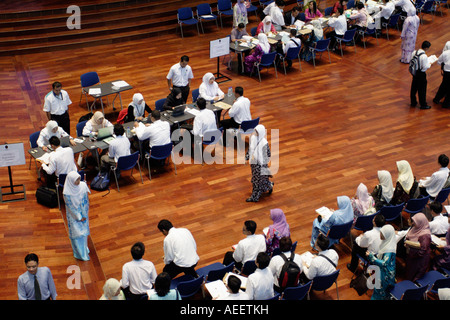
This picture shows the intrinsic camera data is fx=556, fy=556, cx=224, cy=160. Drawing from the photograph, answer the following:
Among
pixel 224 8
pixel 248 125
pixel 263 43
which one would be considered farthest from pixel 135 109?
pixel 224 8

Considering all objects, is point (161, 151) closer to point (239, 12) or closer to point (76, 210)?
point (76, 210)

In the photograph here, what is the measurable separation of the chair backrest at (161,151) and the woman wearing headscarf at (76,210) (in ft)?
7.55

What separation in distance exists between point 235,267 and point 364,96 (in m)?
7.24

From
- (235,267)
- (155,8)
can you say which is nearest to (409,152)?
(235,267)

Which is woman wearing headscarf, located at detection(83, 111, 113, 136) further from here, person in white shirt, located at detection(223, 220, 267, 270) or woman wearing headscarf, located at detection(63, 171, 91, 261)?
person in white shirt, located at detection(223, 220, 267, 270)

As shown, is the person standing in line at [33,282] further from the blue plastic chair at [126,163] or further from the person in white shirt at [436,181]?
the person in white shirt at [436,181]

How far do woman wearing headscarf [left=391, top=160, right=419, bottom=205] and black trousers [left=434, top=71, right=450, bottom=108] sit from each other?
188 inches

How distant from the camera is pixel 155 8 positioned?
1684cm

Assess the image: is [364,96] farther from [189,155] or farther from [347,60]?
[189,155]

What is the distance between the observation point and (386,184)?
9.17 m

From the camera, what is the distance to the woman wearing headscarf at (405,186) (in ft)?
30.4

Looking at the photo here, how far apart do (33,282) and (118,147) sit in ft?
12.2

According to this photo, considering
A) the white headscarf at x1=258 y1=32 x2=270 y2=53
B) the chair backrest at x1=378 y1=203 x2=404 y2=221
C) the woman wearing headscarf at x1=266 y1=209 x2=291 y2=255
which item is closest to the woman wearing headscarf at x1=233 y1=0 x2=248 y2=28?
the white headscarf at x1=258 y1=32 x2=270 y2=53

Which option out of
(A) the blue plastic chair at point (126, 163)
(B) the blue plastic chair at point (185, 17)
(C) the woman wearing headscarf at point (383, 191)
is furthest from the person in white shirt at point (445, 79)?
(A) the blue plastic chair at point (126, 163)
